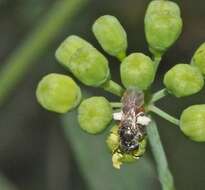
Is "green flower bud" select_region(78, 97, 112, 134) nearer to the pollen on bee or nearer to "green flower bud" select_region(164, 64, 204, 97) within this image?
the pollen on bee

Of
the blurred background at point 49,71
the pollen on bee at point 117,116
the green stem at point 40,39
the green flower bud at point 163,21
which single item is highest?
the green flower bud at point 163,21

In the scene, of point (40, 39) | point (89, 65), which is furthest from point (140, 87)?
point (40, 39)

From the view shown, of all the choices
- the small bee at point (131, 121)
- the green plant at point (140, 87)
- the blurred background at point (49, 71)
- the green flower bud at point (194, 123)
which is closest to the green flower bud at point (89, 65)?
the green plant at point (140, 87)

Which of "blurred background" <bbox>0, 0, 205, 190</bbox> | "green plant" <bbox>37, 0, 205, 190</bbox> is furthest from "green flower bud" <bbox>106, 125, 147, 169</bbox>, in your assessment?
"blurred background" <bbox>0, 0, 205, 190</bbox>

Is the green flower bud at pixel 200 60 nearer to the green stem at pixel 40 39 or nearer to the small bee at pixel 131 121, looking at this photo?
the small bee at pixel 131 121

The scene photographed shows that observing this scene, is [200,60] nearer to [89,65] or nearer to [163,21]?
[163,21]
